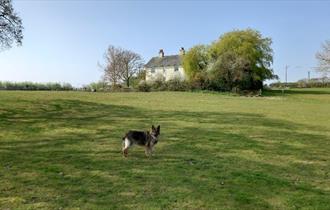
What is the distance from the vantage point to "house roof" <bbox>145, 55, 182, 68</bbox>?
246 ft

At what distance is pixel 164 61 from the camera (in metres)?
77.7

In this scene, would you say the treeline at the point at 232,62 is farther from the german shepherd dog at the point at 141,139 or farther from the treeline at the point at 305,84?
the german shepherd dog at the point at 141,139

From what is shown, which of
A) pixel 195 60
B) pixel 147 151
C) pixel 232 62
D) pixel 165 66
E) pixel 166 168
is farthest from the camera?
pixel 165 66

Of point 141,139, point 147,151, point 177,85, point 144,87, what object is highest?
point 177,85

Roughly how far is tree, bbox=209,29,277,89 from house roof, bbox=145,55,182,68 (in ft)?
45.9

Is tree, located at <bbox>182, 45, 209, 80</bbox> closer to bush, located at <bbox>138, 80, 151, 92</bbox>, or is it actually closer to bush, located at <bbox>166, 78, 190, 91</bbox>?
bush, located at <bbox>166, 78, 190, 91</bbox>

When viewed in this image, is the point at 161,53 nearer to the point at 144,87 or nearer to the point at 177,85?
the point at 177,85

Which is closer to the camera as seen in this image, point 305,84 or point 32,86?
point 32,86

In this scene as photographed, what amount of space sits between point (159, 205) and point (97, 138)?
265 inches

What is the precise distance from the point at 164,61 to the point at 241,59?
27.2m

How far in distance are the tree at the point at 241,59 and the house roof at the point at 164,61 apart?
1399cm

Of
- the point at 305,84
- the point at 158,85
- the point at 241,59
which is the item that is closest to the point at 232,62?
the point at 241,59

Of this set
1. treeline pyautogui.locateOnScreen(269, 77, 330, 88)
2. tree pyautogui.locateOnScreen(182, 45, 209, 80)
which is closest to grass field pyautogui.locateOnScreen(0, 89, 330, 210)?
tree pyautogui.locateOnScreen(182, 45, 209, 80)

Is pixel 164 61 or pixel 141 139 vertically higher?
pixel 164 61
